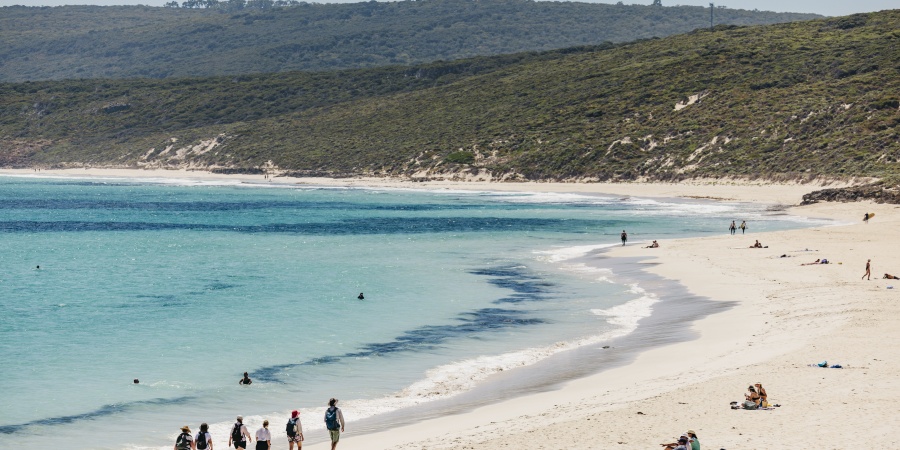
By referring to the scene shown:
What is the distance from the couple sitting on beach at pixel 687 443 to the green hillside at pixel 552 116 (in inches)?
2767

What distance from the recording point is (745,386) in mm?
20391

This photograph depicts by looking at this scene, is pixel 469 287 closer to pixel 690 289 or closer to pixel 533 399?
pixel 690 289

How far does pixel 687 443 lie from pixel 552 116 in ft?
389

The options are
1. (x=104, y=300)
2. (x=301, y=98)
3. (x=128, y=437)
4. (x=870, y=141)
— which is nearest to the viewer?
(x=128, y=437)

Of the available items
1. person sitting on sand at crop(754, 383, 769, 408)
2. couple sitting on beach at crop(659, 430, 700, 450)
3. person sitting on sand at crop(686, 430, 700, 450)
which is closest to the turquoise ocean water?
person sitting on sand at crop(754, 383, 769, 408)

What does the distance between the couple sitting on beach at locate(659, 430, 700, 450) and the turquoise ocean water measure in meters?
7.54

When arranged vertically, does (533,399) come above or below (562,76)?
below

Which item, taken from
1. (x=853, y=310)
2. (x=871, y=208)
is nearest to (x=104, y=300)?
(x=853, y=310)

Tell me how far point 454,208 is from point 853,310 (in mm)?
60085

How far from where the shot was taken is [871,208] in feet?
210

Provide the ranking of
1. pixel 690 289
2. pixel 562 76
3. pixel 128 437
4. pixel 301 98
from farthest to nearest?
pixel 301 98
pixel 562 76
pixel 690 289
pixel 128 437

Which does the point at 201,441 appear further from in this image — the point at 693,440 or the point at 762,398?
the point at 762,398

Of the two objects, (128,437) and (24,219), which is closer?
(128,437)

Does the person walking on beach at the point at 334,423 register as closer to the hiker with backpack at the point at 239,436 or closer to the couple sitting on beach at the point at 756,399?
the hiker with backpack at the point at 239,436
